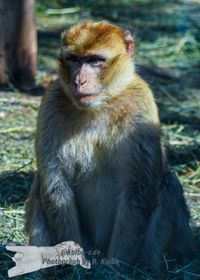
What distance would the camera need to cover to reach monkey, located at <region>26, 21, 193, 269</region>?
619 cm

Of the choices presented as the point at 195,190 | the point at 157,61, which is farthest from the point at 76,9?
the point at 195,190

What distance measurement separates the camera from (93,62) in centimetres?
617

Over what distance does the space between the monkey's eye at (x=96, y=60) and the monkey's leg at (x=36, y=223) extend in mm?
1017

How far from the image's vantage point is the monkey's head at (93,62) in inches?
240

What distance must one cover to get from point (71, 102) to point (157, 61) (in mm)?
6422

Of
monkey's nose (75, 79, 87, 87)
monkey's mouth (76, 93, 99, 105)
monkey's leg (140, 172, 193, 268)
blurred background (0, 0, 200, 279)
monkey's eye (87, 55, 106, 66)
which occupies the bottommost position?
blurred background (0, 0, 200, 279)

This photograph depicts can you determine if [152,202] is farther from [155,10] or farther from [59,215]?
[155,10]

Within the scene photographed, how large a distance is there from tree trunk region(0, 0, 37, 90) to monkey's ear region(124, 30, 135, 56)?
183 inches

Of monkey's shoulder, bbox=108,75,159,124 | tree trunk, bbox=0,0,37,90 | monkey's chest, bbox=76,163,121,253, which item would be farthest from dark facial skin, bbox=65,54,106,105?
tree trunk, bbox=0,0,37,90

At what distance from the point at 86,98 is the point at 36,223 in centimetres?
104

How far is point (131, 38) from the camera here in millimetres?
6406

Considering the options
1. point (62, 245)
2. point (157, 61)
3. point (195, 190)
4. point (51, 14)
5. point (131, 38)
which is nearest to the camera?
point (62, 245)

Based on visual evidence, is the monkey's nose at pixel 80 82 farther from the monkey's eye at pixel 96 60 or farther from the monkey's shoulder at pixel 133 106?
the monkey's shoulder at pixel 133 106

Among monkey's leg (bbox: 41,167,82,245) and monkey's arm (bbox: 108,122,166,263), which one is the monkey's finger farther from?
monkey's arm (bbox: 108,122,166,263)
